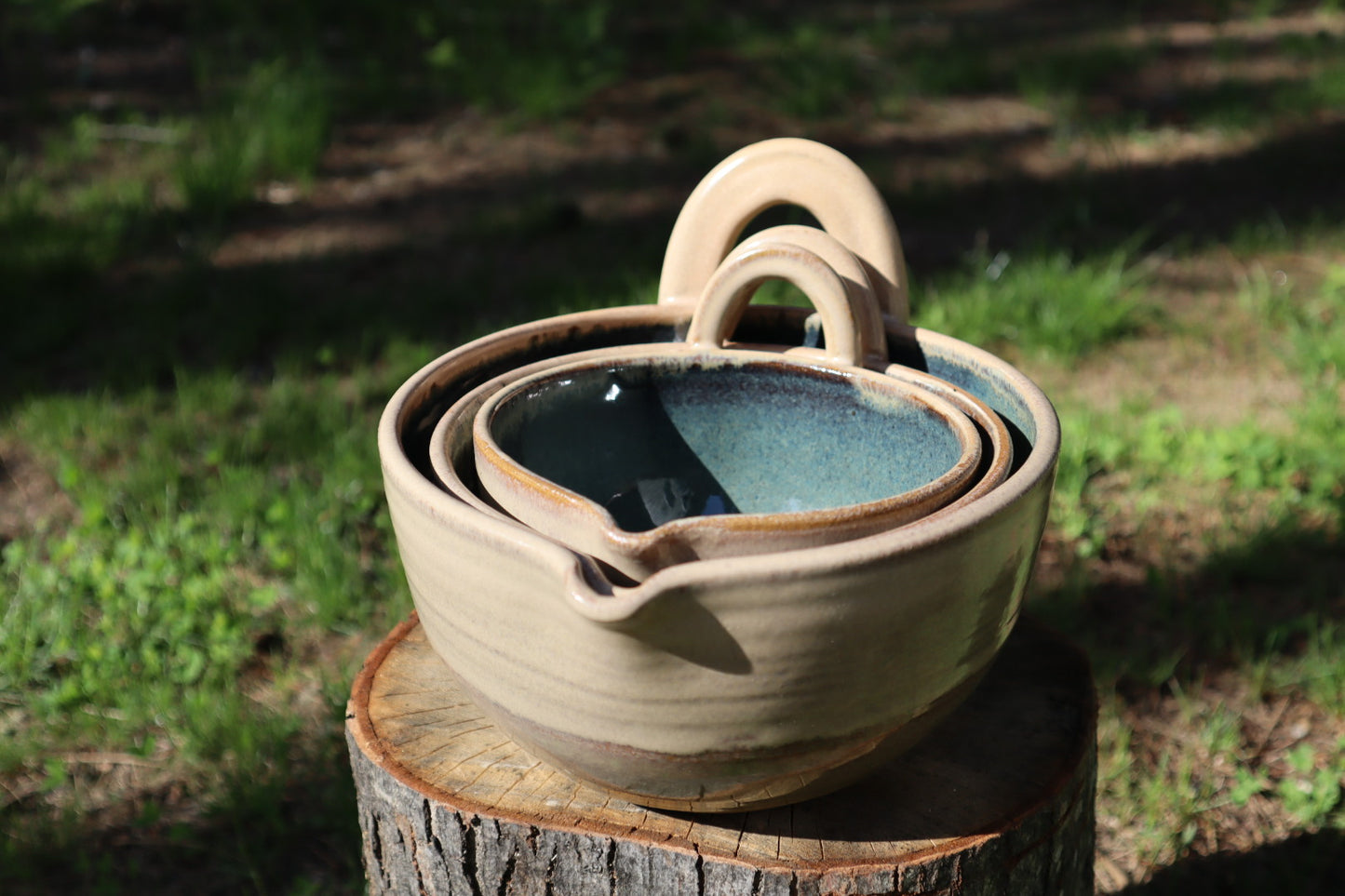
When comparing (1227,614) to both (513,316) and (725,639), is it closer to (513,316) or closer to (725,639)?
(725,639)

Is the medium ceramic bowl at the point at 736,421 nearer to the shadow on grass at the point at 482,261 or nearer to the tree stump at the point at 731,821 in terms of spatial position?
the tree stump at the point at 731,821

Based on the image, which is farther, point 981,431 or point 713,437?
point 713,437

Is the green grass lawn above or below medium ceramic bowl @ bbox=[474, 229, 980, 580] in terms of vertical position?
below

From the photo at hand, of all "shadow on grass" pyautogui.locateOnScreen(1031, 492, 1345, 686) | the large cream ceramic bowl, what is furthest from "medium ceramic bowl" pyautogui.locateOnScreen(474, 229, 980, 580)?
"shadow on grass" pyautogui.locateOnScreen(1031, 492, 1345, 686)

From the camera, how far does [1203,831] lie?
6.64 ft

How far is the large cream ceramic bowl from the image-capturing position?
979 millimetres

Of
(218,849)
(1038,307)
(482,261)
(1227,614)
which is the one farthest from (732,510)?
(482,261)

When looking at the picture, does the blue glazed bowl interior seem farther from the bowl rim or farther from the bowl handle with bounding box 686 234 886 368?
the bowl rim

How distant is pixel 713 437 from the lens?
4.90ft

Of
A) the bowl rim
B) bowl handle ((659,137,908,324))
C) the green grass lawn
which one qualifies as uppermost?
bowl handle ((659,137,908,324))

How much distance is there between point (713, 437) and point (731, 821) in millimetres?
478

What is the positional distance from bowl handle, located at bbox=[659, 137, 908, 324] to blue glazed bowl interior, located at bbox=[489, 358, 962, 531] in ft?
0.50

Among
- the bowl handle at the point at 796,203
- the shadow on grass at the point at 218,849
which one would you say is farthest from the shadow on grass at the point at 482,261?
the bowl handle at the point at 796,203

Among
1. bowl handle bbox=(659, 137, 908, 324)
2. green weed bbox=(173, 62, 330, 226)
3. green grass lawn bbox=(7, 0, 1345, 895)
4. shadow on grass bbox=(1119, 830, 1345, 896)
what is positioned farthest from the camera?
green weed bbox=(173, 62, 330, 226)
